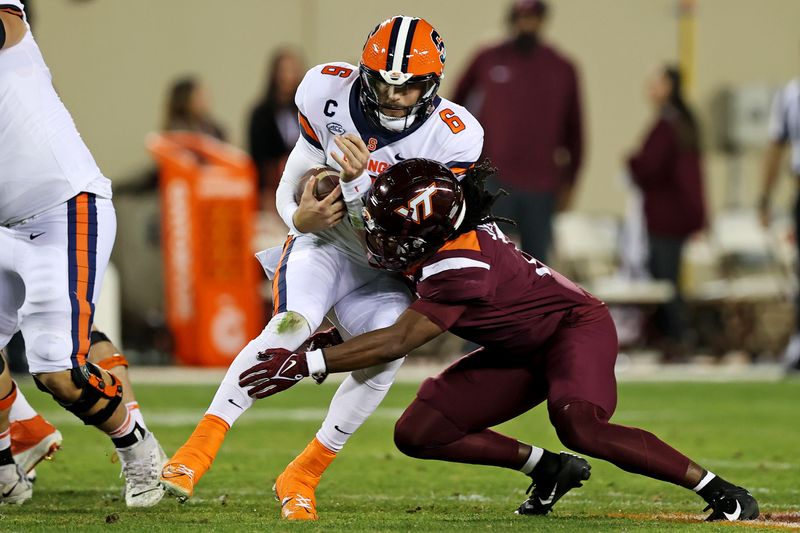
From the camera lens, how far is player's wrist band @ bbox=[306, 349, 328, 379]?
4199 millimetres

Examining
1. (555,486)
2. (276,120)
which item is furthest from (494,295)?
(276,120)

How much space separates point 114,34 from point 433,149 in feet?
29.5

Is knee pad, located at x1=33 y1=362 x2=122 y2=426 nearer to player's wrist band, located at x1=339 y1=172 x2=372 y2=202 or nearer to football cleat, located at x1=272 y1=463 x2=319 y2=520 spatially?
football cleat, located at x1=272 y1=463 x2=319 y2=520

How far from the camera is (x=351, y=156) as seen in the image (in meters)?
4.40

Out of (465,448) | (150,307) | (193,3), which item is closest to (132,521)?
(465,448)

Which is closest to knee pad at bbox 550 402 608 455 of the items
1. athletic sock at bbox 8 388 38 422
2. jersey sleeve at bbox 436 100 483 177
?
jersey sleeve at bbox 436 100 483 177

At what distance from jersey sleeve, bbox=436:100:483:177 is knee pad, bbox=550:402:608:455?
832mm

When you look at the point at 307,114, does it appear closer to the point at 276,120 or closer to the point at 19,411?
the point at 19,411

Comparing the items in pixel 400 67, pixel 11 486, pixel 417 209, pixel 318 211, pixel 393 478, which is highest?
pixel 400 67

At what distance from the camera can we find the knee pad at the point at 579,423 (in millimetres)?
4305

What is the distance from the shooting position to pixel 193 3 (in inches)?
531

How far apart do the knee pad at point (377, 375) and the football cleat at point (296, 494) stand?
1.13ft

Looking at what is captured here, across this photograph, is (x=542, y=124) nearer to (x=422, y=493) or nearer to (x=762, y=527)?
(x=422, y=493)

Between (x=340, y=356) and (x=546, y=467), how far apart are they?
90cm
